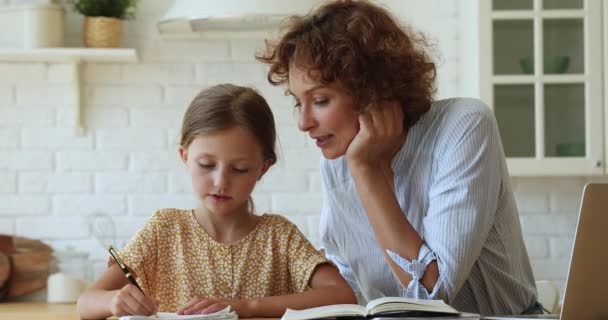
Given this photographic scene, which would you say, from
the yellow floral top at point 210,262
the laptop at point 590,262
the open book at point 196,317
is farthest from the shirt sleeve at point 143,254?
the laptop at point 590,262

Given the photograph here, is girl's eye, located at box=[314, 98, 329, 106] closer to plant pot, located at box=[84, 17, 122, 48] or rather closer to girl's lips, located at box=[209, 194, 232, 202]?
girl's lips, located at box=[209, 194, 232, 202]

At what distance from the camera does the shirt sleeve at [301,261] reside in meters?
2.08

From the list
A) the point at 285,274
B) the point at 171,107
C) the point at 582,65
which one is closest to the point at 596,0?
the point at 582,65

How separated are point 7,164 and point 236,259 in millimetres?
1910

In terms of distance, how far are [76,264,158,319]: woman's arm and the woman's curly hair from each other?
23.1 inches

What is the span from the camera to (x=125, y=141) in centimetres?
373

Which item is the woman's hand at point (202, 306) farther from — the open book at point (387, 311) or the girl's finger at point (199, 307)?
the open book at point (387, 311)

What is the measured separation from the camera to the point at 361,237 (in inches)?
86.1

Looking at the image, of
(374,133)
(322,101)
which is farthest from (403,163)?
(322,101)

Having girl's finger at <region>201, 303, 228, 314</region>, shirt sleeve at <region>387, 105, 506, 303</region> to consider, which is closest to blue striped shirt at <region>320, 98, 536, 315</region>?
shirt sleeve at <region>387, 105, 506, 303</region>

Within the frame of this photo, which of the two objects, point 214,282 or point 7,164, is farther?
point 7,164

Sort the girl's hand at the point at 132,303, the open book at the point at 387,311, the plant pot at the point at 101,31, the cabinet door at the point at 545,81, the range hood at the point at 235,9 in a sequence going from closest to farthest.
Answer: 1. the open book at the point at 387,311
2. the girl's hand at the point at 132,303
3. the range hood at the point at 235,9
4. the cabinet door at the point at 545,81
5. the plant pot at the point at 101,31

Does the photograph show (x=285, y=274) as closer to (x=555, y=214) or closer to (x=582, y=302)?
(x=582, y=302)

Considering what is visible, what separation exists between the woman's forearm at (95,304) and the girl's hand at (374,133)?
22.8 inches
